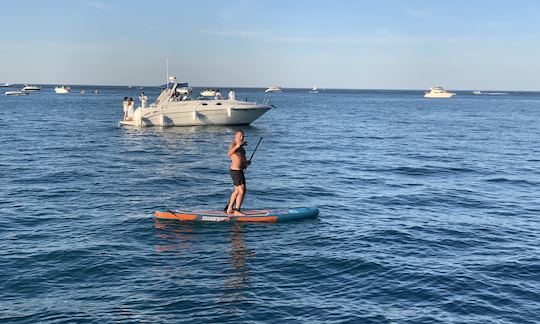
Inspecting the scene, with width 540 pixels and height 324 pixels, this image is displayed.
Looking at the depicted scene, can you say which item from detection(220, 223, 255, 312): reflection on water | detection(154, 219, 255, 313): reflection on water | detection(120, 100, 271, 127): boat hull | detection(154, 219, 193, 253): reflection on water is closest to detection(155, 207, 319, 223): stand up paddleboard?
detection(154, 219, 255, 313): reflection on water

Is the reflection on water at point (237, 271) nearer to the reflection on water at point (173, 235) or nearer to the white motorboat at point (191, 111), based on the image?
the reflection on water at point (173, 235)

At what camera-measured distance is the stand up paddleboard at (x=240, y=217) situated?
1412 cm

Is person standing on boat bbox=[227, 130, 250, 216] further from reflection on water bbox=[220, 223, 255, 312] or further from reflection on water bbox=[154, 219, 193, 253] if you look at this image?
reflection on water bbox=[154, 219, 193, 253]

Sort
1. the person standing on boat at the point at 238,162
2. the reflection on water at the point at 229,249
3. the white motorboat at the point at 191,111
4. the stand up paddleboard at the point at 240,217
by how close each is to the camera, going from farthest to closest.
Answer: the white motorboat at the point at 191,111 → the stand up paddleboard at the point at 240,217 → the person standing on boat at the point at 238,162 → the reflection on water at the point at 229,249

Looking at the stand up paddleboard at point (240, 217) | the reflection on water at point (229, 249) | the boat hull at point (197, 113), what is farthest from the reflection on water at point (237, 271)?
the boat hull at point (197, 113)

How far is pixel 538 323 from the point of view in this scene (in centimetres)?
843

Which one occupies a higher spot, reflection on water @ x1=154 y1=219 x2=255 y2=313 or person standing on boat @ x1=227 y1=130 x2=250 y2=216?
person standing on boat @ x1=227 y1=130 x2=250 y2=216

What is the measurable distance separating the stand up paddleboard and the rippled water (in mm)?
261

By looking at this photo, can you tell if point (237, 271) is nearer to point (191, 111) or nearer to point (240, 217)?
point (240, 217)

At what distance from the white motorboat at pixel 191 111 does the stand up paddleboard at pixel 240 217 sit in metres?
26.1

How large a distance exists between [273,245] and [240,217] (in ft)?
7.04

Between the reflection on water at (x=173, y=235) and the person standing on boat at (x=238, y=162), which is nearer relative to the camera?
the reflection on water at (x=173, y=235)

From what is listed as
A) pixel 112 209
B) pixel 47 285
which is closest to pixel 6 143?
pixel 112 209

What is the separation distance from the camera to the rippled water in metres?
8.95
